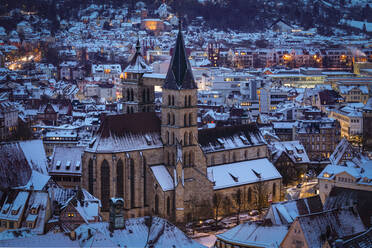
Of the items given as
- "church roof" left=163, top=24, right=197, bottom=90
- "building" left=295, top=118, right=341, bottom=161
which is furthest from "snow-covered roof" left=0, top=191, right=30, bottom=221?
"building" left=295, top=118, right=341, bottom=161

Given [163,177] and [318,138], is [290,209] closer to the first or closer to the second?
Answer: [163,177]

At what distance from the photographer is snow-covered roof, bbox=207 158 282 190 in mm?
84312

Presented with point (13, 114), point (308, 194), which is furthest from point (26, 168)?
point (13, 114)

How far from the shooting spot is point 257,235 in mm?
60250

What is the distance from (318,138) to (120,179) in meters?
45.4

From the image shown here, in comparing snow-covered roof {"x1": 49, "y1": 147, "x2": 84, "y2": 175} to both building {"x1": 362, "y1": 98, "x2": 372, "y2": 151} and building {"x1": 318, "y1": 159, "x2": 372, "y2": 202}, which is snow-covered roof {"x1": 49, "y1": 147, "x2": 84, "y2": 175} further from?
building {"x1": 362, "y1": 98, "x2": 372, "y2": 151}

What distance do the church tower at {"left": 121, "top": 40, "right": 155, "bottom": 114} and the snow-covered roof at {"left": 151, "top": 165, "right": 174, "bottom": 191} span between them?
39.7ft

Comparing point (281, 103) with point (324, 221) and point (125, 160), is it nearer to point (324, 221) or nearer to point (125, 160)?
point (125, 160)

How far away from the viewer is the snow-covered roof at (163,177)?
257ft

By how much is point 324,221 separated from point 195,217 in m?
24.3

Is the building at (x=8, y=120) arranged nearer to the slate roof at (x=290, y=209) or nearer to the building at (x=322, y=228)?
the slate roof at (x=290, y=209)

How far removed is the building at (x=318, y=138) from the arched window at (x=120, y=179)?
43.3m

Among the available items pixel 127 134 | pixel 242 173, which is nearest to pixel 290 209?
pixel 127 134

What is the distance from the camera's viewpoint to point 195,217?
264 feet
